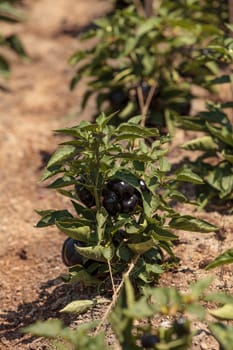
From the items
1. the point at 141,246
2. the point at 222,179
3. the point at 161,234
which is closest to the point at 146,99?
the point at 222,179

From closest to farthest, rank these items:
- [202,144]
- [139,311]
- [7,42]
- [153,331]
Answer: [139,311] → [153,331] → [202,144] → [7,42]

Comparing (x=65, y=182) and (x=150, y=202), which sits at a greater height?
(x=65, y=182)

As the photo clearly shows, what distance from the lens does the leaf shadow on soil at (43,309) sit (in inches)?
123

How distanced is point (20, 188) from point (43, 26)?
4248mm

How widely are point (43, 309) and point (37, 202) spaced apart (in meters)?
1.36

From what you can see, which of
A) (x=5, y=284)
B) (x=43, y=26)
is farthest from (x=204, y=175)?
(x=43, y=26)

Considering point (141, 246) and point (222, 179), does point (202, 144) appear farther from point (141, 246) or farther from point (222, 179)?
point (141, 246)

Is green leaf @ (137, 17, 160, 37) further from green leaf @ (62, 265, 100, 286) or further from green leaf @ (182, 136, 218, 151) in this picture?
green leaf @ (62, 265, 100, 286)

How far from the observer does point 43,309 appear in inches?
130

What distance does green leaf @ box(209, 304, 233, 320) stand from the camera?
2414mm

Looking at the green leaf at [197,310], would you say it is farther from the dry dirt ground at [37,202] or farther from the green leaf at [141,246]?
the green leaf at [141,246]

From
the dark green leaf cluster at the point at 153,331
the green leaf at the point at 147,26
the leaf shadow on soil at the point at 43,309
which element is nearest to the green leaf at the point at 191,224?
the leaf shadow on soil at the point at 43,309

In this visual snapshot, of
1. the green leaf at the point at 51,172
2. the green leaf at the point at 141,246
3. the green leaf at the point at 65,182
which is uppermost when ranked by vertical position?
the green leaf at the point at 51,172

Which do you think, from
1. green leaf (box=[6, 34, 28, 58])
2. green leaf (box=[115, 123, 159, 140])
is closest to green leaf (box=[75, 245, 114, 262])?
green leaf (box=[115, 123, 159, 140])
